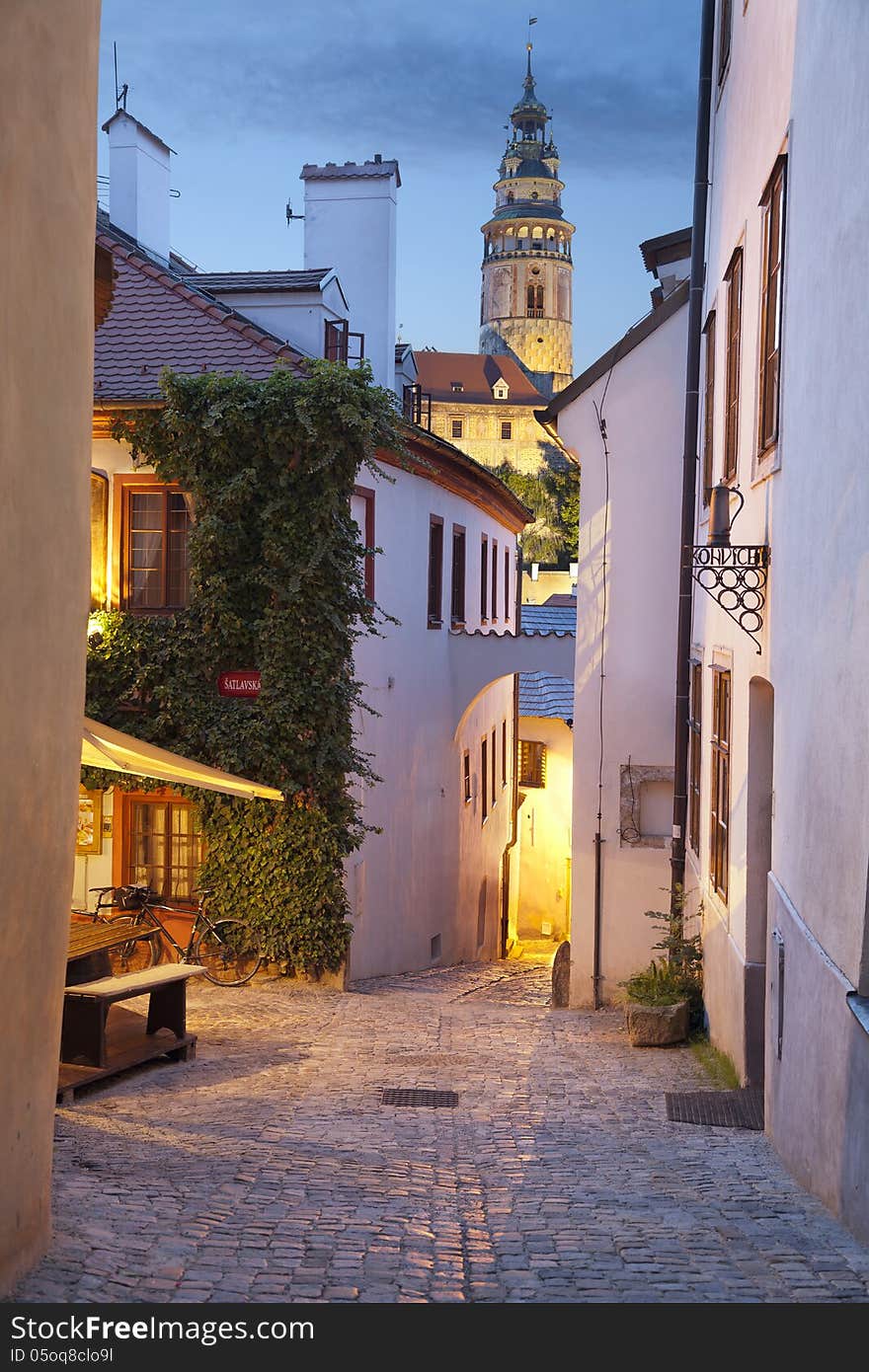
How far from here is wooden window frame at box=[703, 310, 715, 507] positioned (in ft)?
42.0

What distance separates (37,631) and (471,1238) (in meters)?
2.87

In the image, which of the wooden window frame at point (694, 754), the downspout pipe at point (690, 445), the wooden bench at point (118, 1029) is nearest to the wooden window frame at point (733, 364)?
the downspout pipe at point (690, 445)

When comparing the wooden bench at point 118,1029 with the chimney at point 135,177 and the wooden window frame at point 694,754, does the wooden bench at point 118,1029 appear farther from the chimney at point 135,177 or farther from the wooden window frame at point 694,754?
the chimney at point 135,177

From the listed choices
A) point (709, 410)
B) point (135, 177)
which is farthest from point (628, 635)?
point (135, 177)

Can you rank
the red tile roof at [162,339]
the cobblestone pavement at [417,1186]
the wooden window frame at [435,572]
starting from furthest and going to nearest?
the wooden window frame at [435,572] < the red tile roof at [162,339] < the cobblestone pavement at [417,1186]

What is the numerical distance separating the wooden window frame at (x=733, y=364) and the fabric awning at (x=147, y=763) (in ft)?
16.1

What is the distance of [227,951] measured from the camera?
15070 millimetres

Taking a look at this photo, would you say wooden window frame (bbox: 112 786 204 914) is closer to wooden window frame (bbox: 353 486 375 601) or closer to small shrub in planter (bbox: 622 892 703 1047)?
wooden window frame (bbox: 353 486 375 601)

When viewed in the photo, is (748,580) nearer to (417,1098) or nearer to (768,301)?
(768,301)

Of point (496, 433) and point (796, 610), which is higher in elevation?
point (496, 433)

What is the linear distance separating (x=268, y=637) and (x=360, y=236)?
8339mm

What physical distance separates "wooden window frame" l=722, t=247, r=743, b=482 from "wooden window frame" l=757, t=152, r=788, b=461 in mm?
1266

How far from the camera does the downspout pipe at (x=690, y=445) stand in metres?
14.1

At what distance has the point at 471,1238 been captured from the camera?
18.4ft
